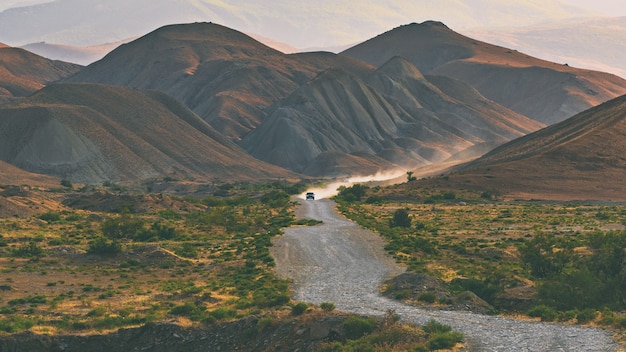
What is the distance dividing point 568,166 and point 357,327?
108134 mm

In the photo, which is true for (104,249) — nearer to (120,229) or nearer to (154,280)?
(154,280)

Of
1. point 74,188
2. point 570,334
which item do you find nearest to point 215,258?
point 570,334

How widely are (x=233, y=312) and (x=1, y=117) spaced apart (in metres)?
165

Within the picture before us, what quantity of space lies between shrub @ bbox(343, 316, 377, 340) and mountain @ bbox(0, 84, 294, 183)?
460 ft

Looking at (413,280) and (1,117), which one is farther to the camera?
(1,117)

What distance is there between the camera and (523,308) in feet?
118

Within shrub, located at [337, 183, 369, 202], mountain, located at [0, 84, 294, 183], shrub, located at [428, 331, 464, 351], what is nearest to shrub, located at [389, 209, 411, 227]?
shrub, located at [337, 183, 369, 202]

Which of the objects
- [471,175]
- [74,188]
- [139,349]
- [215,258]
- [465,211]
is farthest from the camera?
[74,188]

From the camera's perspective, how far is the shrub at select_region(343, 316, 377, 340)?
28.5 m

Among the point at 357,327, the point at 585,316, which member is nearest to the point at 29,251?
the point at 357,327

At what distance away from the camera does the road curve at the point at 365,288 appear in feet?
90.4

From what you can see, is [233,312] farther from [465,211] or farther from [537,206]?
[537,206]

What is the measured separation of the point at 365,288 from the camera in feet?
132

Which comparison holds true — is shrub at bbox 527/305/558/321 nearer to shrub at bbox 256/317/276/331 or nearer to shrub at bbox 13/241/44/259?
shrub at bbox 256/317/276/331
